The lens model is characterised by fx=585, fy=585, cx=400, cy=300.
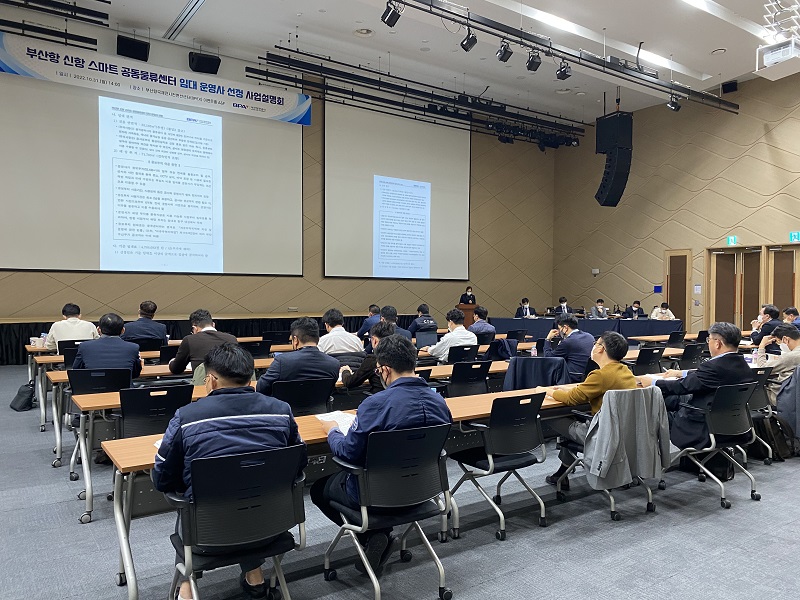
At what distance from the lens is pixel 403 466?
2.59 meters

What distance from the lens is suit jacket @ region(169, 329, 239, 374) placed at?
4.81 metres

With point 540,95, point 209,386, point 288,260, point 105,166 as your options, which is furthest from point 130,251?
point 540,95

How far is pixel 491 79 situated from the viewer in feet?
42.7

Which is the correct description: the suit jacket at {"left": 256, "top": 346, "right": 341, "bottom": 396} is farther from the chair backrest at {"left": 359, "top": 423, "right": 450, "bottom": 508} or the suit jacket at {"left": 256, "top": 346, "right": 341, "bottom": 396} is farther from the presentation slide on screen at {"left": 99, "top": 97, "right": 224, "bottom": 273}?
the presentation slide on screen at {"left": 99, "top": 97, "right": 224, "bottom": 273}

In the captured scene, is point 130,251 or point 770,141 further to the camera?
point 770,141

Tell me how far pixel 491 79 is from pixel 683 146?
5019mm

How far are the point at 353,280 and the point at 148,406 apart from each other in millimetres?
9593

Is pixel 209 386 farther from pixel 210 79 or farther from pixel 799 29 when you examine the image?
pixel 210 79

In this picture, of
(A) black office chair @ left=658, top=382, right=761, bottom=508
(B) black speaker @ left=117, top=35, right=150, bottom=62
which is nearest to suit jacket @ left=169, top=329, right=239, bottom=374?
(A) black office chair @ left=658, top=382, right=761, bottom=508

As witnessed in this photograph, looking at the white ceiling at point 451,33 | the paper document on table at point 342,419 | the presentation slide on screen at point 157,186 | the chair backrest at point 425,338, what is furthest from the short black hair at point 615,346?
the presentation slide on screen at point 157,186

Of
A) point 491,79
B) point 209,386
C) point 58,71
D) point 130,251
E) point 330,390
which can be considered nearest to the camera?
point 209,386

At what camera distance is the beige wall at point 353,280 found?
10.1 metres

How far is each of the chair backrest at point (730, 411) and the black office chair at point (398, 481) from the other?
225 cm

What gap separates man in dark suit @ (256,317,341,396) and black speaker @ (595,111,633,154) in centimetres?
994
